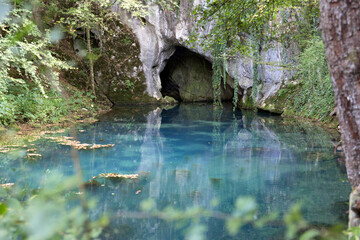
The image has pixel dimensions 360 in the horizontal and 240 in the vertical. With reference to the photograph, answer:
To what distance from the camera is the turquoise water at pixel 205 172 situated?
2.94 m

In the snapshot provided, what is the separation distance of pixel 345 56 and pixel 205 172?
10.3 ft

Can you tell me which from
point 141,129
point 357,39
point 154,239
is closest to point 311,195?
point 154,239

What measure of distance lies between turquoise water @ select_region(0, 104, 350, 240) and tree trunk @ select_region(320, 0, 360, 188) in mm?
1033

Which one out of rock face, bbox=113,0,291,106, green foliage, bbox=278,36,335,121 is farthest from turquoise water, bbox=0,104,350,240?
rock face, bbox=113,0,291,106

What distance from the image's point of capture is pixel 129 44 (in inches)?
598

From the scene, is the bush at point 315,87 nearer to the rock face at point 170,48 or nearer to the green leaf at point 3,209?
the rock face at point 170,48

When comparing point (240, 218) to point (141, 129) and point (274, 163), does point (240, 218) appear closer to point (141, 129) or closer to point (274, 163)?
point (274, 163)

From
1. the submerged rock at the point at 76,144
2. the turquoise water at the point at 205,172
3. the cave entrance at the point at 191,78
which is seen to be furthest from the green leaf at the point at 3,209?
the cave entrance at the point at 191,78

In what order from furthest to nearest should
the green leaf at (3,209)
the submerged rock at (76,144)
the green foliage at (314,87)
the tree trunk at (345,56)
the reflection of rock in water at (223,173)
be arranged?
the green foliage at (314,87), the submerged rock at (76,144), the reflection of rock in water at (223,173), the tree trunk at (345,56), the green leaf at (3,209)

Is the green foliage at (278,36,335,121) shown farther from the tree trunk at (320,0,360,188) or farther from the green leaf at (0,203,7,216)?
the green leaf at (0,203,7,216)

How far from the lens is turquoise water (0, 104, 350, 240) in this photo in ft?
9.63

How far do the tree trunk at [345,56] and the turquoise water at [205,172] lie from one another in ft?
3.39

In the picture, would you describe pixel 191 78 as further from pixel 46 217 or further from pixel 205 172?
pixel 46 217

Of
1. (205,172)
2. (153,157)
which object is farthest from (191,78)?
(205,172)
